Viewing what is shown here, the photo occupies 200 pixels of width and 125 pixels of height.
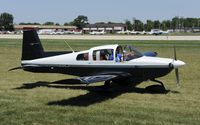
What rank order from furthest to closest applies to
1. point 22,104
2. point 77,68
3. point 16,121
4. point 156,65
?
point 77,68
point 156,65
point 22,104
point 16,121

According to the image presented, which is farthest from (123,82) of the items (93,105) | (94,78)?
(93,105)

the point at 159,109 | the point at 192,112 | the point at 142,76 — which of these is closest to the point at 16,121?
the point at 159,109

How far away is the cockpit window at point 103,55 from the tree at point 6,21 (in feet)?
588

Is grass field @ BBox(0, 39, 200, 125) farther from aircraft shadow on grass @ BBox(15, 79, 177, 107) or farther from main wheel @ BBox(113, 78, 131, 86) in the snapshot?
main wheel @ BBox(113, 78, 131, 86)

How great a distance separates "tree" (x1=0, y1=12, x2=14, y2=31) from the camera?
7456 inches

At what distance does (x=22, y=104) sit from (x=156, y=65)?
451 centimetres

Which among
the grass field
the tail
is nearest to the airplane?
the tail

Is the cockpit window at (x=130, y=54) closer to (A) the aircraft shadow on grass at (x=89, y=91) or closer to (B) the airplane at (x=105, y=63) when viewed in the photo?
(B) the airplane at (x=105, y=63)

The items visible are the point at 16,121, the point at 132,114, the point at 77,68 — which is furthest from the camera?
the point at 77,68

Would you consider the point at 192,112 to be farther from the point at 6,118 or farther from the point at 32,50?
the point at 32,50

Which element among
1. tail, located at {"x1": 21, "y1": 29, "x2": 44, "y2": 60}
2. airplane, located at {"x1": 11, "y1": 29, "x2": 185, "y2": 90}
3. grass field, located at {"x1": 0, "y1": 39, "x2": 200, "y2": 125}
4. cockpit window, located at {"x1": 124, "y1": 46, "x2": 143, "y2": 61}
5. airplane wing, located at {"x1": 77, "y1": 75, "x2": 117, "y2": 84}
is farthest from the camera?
tail, located at {"x1": 21, "y1": 29, "x2": 44, "y2": 60}

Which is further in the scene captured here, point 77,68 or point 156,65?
point 77,68

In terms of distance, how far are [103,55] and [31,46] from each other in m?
2.99

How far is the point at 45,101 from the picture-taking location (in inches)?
459
